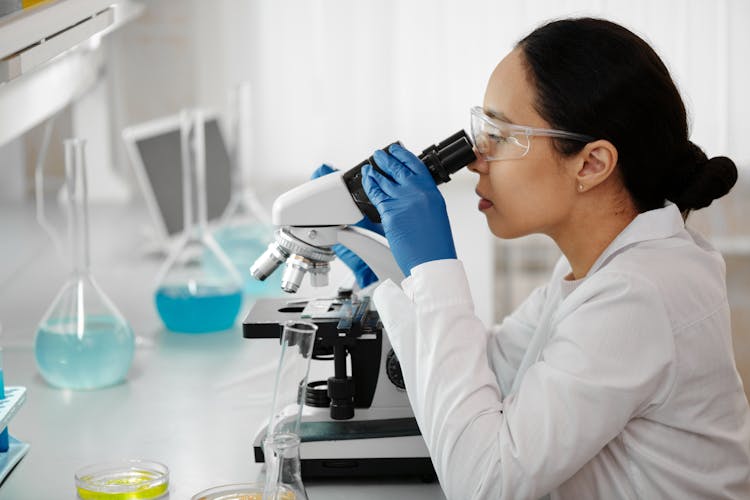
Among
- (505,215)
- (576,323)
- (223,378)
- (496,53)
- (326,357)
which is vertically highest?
(496,53)

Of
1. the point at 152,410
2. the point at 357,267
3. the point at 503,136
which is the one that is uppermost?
the point at 503,136

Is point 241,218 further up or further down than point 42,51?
further down

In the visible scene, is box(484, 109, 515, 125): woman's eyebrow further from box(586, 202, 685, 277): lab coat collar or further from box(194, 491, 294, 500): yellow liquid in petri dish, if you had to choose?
box(194, 491, 294, 500): yellow liquid in petri dish

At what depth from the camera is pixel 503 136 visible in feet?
3.89

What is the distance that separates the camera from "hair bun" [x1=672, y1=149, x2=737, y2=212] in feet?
3.87

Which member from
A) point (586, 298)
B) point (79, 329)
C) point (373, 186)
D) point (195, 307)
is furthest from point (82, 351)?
point (586, 298)

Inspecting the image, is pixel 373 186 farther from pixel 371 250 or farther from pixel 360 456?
pixel 360 456

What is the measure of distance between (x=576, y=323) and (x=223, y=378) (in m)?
0.77

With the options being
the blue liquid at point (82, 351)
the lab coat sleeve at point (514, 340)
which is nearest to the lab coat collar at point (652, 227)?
the lab coat sleeve at point (514, 340)

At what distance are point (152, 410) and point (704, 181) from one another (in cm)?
87

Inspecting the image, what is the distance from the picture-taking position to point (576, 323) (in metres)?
1.08

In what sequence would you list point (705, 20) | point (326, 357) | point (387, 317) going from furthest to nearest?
point (705, 20), point (326, 357), point (387, 317)

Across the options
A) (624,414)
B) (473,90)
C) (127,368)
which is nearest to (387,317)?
(624,414)

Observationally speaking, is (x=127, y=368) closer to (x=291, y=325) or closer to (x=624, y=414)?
(x=291, y=325)
